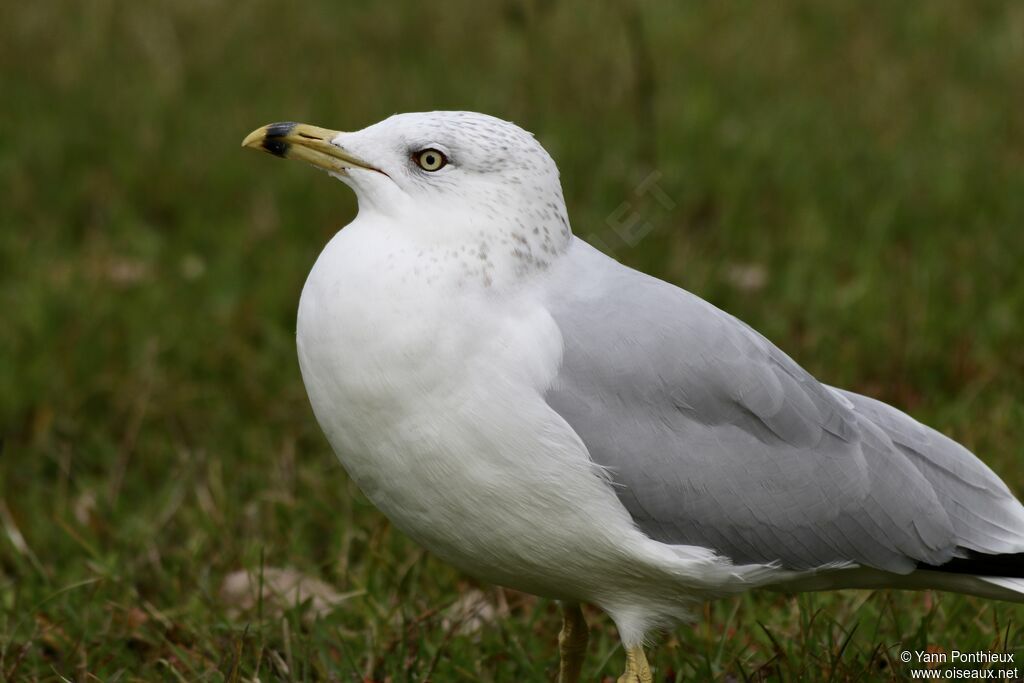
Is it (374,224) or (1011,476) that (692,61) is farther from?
(374,224)

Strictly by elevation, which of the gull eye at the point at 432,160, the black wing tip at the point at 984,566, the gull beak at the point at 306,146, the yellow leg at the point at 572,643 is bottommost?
the yellow leg at the point at 572,643

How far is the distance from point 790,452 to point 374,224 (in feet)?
3.49

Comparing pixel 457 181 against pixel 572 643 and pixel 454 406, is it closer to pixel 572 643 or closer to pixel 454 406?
pixel 454 406

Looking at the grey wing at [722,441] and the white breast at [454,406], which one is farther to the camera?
the grey wing at [722,441]

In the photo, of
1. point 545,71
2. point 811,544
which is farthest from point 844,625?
point 545,71

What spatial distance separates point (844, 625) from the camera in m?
3.99

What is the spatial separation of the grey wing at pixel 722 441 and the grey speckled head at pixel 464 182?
128 millimetres

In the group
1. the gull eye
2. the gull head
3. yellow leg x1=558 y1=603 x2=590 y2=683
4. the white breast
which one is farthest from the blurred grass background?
the gull eye

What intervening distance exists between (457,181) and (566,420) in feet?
1.92

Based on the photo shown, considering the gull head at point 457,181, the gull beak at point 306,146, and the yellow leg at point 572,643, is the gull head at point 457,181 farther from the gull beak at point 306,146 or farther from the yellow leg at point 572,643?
the yellow leg at point 572,643


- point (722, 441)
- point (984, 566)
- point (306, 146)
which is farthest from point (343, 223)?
point (984, 566)

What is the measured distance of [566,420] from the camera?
10.2ft

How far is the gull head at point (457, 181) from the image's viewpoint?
3217mm

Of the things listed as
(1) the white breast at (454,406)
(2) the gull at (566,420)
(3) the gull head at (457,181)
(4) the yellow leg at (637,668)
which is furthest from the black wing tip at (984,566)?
(3) the gull head at (457,181)
